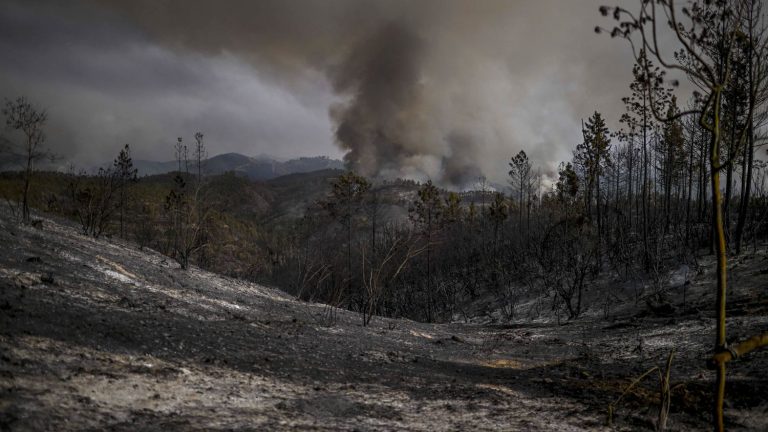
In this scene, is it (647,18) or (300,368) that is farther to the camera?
(300,368)

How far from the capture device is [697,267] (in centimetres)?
1664

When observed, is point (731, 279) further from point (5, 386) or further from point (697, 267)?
point (5, 386)

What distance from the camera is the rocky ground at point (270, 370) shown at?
356 centimetres

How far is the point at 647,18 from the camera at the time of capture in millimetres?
2107

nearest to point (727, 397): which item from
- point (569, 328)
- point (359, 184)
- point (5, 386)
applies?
point (5, 386)

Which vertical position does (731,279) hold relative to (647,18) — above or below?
below

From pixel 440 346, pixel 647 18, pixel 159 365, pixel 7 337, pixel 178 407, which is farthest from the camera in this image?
pixel 440 346

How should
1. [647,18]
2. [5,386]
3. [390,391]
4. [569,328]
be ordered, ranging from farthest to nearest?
1. [569,328]
2. [390,391]
3. [5,386]
4. [647,18]

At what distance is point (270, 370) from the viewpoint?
5383mm

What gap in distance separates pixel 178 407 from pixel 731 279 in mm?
17425

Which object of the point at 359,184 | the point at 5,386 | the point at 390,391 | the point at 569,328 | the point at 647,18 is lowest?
the point at 569,328

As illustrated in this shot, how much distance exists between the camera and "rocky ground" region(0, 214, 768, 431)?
3564 mm

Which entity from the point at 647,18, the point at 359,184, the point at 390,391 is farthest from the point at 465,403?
the point at 359,184

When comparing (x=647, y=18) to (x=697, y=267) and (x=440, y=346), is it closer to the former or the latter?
(x=440, y=346)
